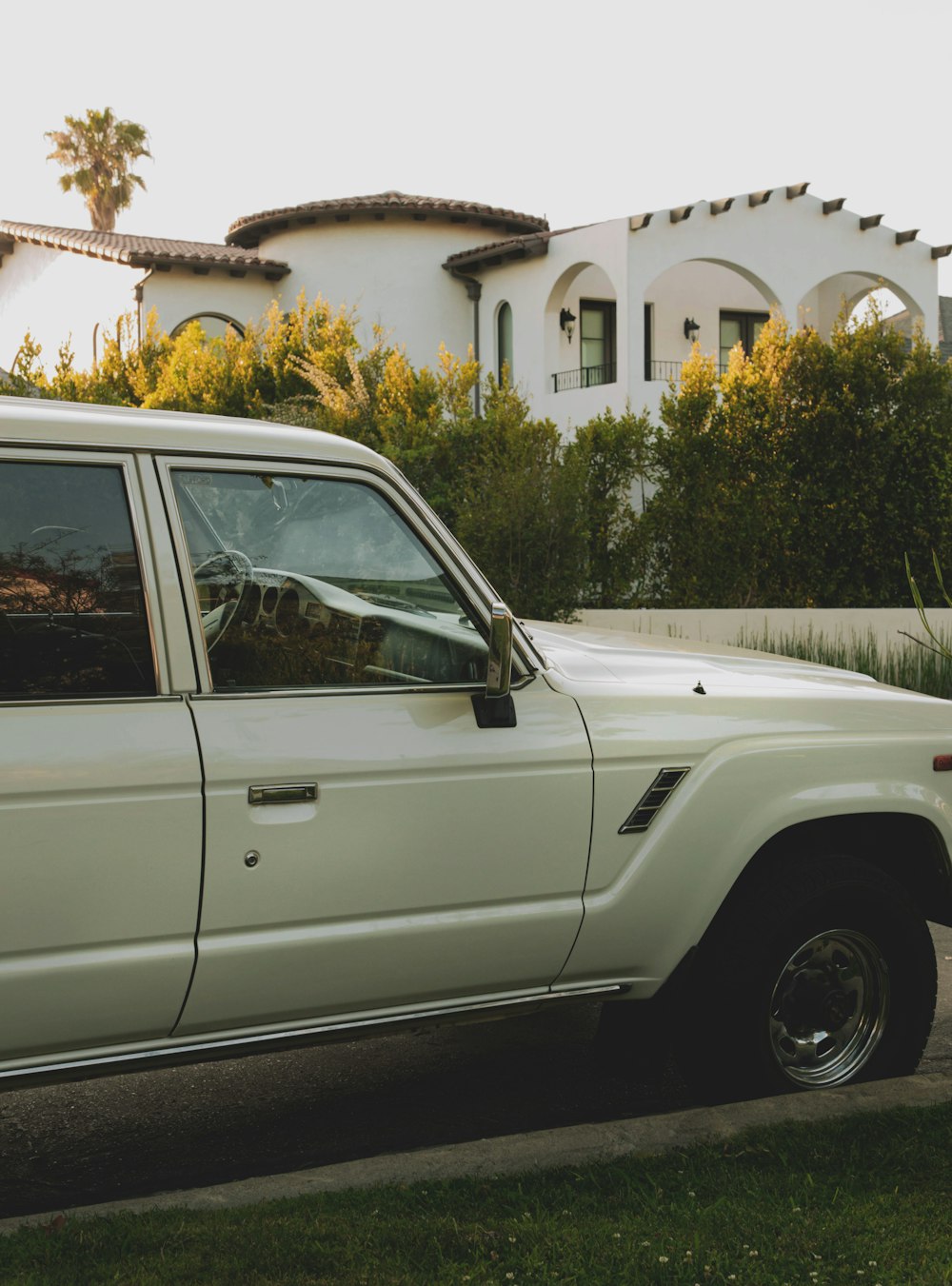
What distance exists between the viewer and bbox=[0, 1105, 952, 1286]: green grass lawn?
10.4 feet

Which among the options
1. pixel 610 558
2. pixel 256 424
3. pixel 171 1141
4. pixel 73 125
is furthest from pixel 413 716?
pixel 73 125

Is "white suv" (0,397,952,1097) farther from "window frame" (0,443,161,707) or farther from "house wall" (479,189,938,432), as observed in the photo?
"house wall" (479,189,938,432)

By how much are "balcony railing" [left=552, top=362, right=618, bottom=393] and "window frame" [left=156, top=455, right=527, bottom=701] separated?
70.9ft

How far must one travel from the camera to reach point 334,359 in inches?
756

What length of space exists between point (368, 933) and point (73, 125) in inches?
1626

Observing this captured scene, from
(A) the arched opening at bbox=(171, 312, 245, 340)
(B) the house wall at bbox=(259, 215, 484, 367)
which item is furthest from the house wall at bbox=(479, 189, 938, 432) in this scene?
(A) the arched opening at bbox=(171, 312, 245, 340)

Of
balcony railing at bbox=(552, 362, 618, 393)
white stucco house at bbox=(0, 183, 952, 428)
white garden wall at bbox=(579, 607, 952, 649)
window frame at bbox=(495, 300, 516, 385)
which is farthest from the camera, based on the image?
window frame at bbox=(495, 300, 516, 385)

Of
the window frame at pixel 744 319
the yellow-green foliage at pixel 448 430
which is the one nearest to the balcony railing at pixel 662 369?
the window frame at pixel 744 319

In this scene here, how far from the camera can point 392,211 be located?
85.5ft

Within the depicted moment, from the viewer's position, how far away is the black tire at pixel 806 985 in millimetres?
4059

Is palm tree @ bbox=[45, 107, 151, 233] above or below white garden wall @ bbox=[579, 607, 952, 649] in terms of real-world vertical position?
above

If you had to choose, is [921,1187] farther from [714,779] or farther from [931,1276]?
[714,779]

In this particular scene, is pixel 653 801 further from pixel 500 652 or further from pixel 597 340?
pixel 597 340

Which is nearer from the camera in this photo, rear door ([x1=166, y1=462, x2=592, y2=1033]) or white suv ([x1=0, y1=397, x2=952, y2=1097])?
white suv ([x1=0, y1=397, x2=952, y2=1097])
